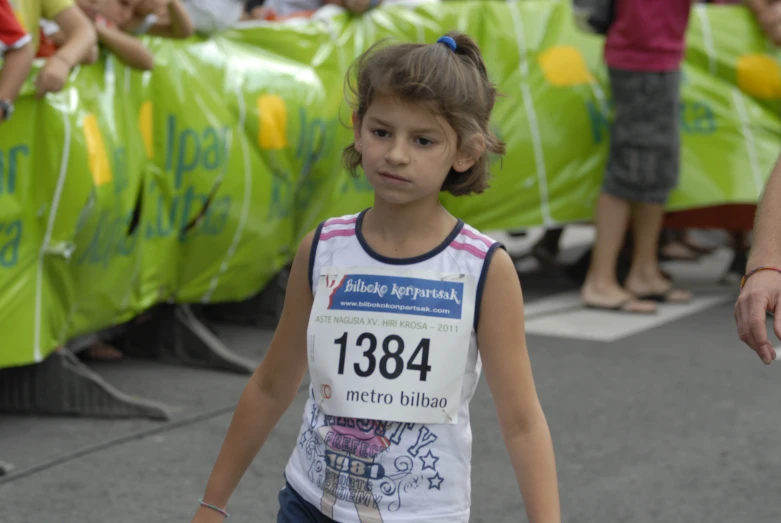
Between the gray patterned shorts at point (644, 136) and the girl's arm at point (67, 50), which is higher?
the girl's arm at point (67, 50)

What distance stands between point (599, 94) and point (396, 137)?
16.8ft

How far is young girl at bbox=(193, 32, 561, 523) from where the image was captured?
83.1 inches

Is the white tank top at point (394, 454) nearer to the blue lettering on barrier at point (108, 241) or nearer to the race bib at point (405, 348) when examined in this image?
the race bib at point (405, 348)

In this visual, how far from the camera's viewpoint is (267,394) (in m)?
2.31

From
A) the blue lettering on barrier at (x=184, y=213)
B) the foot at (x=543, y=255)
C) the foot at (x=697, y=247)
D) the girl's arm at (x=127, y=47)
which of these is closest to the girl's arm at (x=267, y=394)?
the girl's arm at (x=127, y=47)

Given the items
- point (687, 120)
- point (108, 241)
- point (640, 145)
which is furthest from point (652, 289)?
point (108, 241)

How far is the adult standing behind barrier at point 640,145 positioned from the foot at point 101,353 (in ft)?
8.83

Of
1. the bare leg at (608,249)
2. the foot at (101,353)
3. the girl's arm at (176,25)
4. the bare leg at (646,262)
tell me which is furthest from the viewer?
the bare leg at (646,262)

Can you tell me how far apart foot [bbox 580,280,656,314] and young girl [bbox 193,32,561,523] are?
15.2ft

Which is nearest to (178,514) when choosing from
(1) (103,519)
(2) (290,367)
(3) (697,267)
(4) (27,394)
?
(1) (103,519)

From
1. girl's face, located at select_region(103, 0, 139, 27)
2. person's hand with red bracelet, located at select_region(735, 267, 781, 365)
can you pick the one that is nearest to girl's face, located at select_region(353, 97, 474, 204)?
person's hand with red bracelet, located at select_region(735, 267, 781, 365)

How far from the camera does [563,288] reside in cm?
756

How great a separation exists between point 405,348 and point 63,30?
9.00 feet

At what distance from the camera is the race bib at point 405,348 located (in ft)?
7.07
